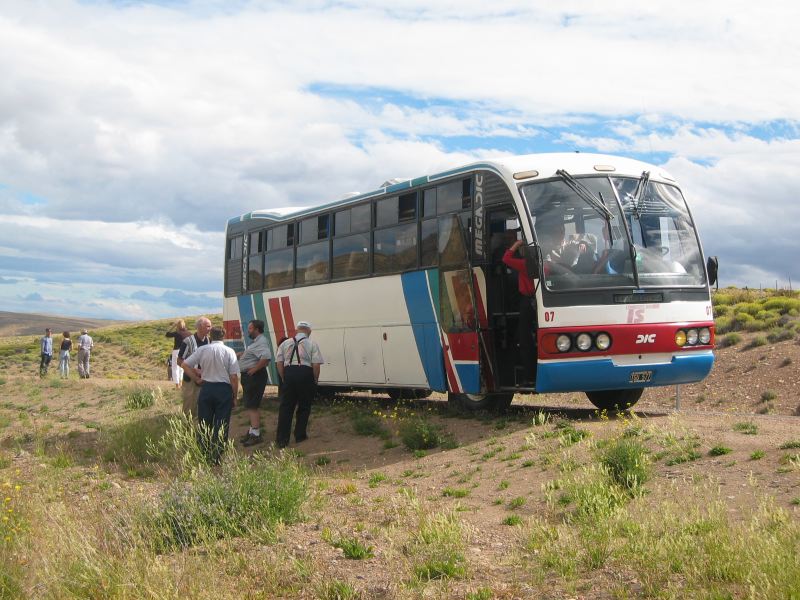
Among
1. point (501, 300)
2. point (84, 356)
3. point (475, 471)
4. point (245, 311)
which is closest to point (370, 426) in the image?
point (501, 300)

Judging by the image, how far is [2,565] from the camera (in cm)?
872

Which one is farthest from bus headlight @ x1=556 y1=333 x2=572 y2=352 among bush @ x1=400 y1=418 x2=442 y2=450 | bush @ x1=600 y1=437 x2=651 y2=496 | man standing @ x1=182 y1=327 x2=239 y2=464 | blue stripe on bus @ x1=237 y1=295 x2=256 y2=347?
blue stripe on bus @ x1=237 y1=295 x2=256 y2=347

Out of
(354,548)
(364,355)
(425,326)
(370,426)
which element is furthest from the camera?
(364,355)

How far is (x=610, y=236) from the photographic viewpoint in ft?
46.3

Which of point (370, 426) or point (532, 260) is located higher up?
point (532, 260)

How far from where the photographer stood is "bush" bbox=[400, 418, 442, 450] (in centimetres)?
1458

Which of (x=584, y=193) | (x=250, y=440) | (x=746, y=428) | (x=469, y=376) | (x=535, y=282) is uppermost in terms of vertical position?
(x=584, y=193)

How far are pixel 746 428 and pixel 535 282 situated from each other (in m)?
3.31

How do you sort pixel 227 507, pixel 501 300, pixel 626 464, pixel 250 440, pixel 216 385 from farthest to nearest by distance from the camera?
pixel 250 440 → pixel 501 300 → pixel 216 385 → pixel 626 464 → pixel 227 507

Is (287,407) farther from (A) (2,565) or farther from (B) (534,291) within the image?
(A) (2,565)

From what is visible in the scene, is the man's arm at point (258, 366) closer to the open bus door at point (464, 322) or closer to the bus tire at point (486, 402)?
the open bus door at point (464, 322)

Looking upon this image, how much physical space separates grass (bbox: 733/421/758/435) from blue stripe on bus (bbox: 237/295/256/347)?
12533 mm

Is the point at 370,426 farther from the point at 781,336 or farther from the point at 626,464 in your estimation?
the point at 781,336

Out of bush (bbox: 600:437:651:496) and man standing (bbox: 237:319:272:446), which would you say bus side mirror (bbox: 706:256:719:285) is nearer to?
bush (bbox: 600:437:651:496)
